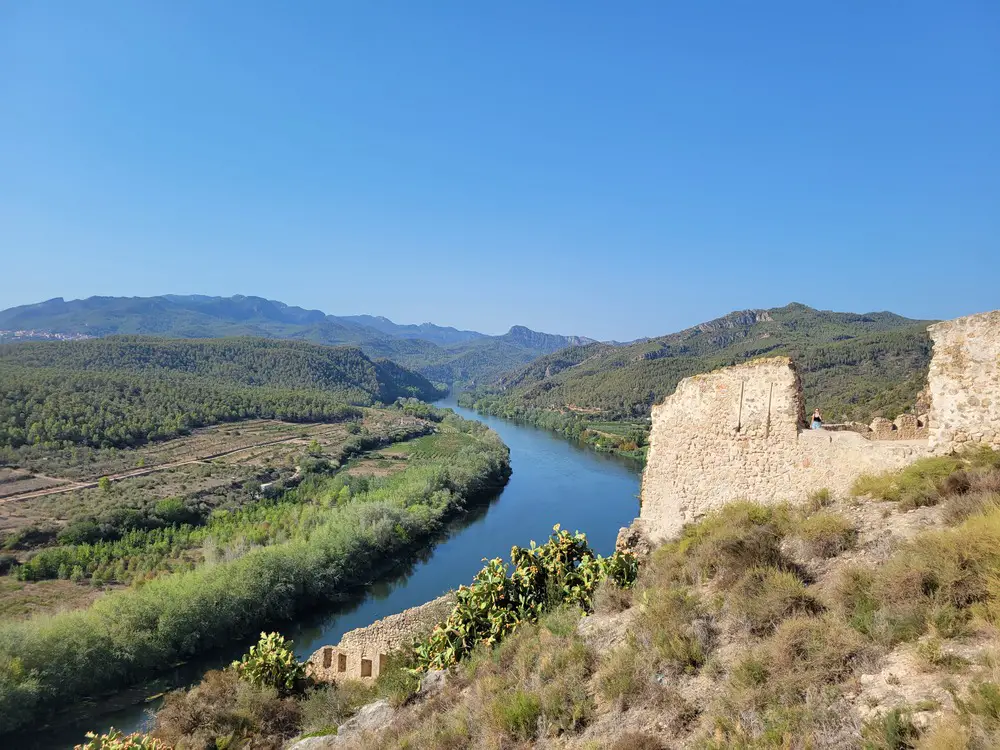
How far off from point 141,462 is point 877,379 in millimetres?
67522

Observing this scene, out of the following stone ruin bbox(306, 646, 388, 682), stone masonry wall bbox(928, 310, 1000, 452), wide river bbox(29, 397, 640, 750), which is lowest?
wide river bbox(29, 397, 640, 750)

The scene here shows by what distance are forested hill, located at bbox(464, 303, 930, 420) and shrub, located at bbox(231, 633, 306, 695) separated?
2512 centimetres

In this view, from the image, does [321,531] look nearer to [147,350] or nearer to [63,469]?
[63,469]

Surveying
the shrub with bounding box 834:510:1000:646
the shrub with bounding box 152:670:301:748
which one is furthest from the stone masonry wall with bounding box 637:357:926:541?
the shrub with bounding box 152:670:301:748

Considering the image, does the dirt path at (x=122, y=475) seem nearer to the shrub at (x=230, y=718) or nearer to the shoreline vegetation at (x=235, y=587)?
the shoreline vegetation at (x=235, y=587)

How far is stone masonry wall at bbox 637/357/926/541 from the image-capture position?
7287 mm

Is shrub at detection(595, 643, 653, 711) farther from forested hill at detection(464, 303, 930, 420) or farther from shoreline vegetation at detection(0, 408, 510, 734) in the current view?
forested hill at detection(464, 303, 930, 420)

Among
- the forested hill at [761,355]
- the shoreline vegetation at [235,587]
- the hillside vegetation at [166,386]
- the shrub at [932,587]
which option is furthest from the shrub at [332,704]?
the hillside vegetation at [166,386]

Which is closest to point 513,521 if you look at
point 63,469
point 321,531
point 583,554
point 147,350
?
point 321,531

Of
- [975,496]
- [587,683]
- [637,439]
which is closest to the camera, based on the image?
[975,496]

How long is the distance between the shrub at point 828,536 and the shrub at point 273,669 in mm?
10999

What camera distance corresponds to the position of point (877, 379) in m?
54.2

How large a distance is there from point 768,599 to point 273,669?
1098 cm

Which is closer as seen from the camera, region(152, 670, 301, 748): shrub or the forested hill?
region(152, 670, 301, 748): shrub
